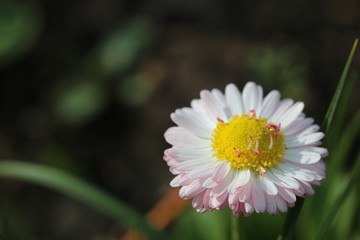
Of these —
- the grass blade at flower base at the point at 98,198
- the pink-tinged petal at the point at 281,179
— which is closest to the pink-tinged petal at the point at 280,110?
the pink-tinged petal at the point at 281,179

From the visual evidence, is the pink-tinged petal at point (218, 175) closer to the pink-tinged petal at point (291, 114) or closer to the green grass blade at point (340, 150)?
the pink-tinged petal at point (291, 114)

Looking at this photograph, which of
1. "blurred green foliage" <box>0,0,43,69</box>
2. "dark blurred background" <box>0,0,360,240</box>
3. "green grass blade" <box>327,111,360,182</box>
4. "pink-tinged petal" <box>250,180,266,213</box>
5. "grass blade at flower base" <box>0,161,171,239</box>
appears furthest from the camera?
"blurred green foliage" <box>0,0,43,69</box>

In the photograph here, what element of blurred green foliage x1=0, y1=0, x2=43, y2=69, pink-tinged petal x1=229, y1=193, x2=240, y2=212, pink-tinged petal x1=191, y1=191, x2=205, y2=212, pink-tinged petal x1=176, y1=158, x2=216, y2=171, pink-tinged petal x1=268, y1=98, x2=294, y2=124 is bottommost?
pink-tinged petal x1=229, y1=193, x2=240, y2=212

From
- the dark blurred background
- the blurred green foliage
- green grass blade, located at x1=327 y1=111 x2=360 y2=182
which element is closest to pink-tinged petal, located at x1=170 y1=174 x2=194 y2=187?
green grass blade, located at x1=327 y1=111 x2=360 y2=182

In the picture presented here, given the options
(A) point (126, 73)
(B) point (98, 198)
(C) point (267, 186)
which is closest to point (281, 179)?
(C) point (267, 186)

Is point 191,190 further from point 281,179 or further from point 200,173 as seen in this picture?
point 281,179

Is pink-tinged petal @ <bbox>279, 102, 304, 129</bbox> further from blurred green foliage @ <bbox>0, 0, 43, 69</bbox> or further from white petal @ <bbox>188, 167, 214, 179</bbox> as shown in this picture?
blurred green foliage @ <bbox>0, 0, 43, 69</bbox>
